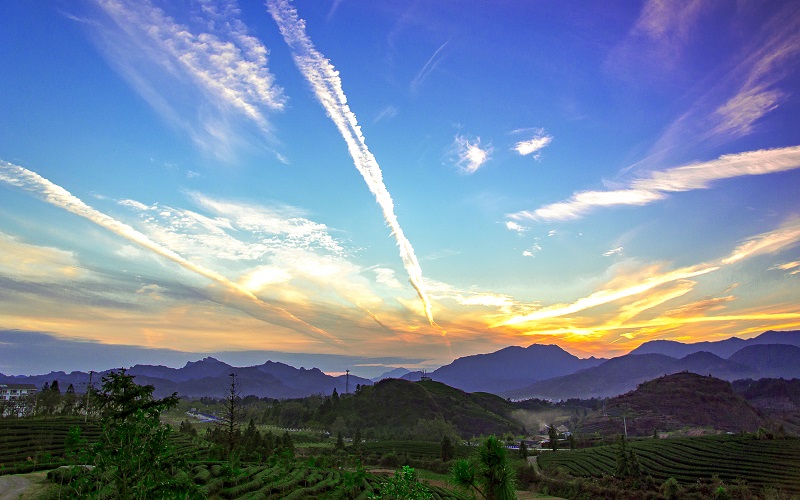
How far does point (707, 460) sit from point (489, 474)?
86.2 meters

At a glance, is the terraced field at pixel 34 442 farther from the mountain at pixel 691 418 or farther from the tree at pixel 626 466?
the mountain at pixel 691 418

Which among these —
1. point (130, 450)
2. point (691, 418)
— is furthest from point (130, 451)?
point (691, 418)

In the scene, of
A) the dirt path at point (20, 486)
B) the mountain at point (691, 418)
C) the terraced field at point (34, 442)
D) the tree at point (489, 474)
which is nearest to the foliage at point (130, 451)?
the tree at point (489, 474)

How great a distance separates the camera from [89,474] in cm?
1039

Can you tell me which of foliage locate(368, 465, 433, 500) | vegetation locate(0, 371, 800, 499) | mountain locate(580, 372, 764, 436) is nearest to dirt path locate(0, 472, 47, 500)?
vegetation locate(0, 371, 800, 499)

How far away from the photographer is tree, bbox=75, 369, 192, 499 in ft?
34.1

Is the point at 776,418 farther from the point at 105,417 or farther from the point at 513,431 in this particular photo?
the point at 105,417

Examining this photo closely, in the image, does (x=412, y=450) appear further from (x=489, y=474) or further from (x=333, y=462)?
(x=489, y=474)

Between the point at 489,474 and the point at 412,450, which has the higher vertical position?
the point at 489,474

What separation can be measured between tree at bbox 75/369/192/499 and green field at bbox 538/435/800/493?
89.7 metres

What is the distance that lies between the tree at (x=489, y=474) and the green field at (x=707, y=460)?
6248 centimetres

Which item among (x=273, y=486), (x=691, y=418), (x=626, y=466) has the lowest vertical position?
(x=691, y=418)

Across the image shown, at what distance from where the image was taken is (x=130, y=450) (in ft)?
35.1

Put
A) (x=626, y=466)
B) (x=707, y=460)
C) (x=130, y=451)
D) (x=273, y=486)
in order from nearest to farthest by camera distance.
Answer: (x=130, y=451)
(x=273, y=486)
(x=626, y=466)
(x=707, y=460)
